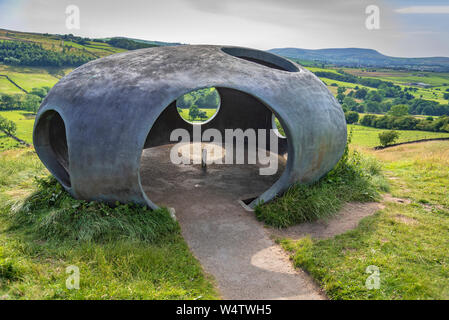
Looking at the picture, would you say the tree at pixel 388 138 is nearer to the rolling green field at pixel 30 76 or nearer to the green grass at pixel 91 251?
the green grass at pixel 91 251

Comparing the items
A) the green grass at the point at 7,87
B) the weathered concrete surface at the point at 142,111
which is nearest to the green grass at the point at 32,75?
the green grass at the point at 7,87

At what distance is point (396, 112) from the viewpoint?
52.0 metres

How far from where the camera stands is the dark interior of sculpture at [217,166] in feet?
31.7

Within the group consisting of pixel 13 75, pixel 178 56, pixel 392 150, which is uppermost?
pixel 13 75

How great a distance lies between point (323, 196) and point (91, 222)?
5.42 meters

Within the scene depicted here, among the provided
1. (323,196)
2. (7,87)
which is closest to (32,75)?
(7,87)

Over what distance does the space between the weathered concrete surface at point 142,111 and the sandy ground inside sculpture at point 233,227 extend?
3.71 feet

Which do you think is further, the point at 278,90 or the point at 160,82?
the point at 278,90

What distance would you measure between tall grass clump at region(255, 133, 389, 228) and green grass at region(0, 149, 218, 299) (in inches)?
92.9

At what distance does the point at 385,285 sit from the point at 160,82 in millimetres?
5758

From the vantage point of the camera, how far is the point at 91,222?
6.96m

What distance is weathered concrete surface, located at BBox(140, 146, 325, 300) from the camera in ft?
18.9

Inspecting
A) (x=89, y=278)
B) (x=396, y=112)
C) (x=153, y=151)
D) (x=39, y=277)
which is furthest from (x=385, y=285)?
(x=396, y=112)

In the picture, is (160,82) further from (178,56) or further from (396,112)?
(396,112)
